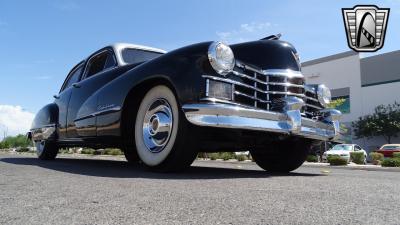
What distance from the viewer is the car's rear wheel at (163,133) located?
12.2 ft

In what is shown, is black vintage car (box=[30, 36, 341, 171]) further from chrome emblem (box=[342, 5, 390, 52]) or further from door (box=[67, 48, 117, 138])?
chrome emblem (box=[342, 5, 390, 52])

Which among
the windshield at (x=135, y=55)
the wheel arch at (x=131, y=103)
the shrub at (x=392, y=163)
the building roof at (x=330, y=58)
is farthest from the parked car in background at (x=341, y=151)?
the building roof at (x=330, y=58)

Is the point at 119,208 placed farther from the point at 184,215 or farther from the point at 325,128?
the point at 325,128

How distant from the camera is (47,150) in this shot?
24.3 feet

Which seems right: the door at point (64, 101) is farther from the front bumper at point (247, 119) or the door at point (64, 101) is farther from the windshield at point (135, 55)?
the front bumper at point (247, 119)

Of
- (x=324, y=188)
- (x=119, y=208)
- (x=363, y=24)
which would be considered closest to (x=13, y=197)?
(x=119, y=208)

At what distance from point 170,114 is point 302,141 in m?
1.87

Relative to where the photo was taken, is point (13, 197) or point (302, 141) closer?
point (13, 197)

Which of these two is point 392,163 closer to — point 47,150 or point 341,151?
point 341,151

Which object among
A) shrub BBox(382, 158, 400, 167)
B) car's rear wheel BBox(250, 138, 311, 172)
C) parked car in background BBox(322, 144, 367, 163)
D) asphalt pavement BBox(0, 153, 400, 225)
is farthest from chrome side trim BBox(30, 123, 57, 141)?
parked car in background BBox(322, 144, 367, 163)

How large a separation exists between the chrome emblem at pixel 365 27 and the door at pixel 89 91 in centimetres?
670

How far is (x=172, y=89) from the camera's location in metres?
3.98

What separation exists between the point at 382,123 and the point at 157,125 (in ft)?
119

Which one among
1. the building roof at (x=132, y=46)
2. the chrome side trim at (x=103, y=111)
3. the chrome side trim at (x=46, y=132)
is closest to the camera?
the chrome side trim at (x=103, y=111)
